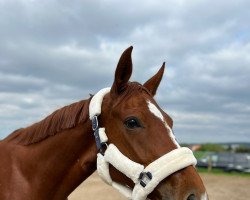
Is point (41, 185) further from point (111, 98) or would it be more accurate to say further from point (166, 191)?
point (166, 191)

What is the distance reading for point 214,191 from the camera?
19.0 metres

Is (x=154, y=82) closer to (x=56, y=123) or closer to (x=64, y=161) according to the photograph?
(x=56, y=123)

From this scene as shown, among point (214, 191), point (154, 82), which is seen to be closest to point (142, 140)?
point (154, 82)

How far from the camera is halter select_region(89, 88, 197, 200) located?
3182mm

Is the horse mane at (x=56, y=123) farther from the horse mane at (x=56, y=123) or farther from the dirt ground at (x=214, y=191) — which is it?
the dirt ground at (x=214, y=191)

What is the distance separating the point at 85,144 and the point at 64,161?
27 cm

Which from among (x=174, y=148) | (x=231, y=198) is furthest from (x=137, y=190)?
(x=231, y=198)

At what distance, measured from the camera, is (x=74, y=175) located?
3.88m

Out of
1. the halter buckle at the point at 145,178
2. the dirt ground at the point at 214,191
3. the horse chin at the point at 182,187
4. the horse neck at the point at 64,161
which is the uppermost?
the horse neck at the point at 64,161

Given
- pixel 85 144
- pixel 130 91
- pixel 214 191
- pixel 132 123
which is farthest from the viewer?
pixel 214 191

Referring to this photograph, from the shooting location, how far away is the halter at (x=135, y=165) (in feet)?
10.4

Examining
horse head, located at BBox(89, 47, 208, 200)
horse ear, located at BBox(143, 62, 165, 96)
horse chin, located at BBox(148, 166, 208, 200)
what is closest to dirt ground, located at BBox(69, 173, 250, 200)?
horse ear, located at BBox(143, 62, 165, 96)

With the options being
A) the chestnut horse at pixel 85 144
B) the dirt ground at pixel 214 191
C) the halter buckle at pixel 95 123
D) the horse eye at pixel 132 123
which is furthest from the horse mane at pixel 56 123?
the dirt ground at pixel 214 191

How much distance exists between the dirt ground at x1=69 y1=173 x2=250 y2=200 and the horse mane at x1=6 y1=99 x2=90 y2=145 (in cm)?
1324
